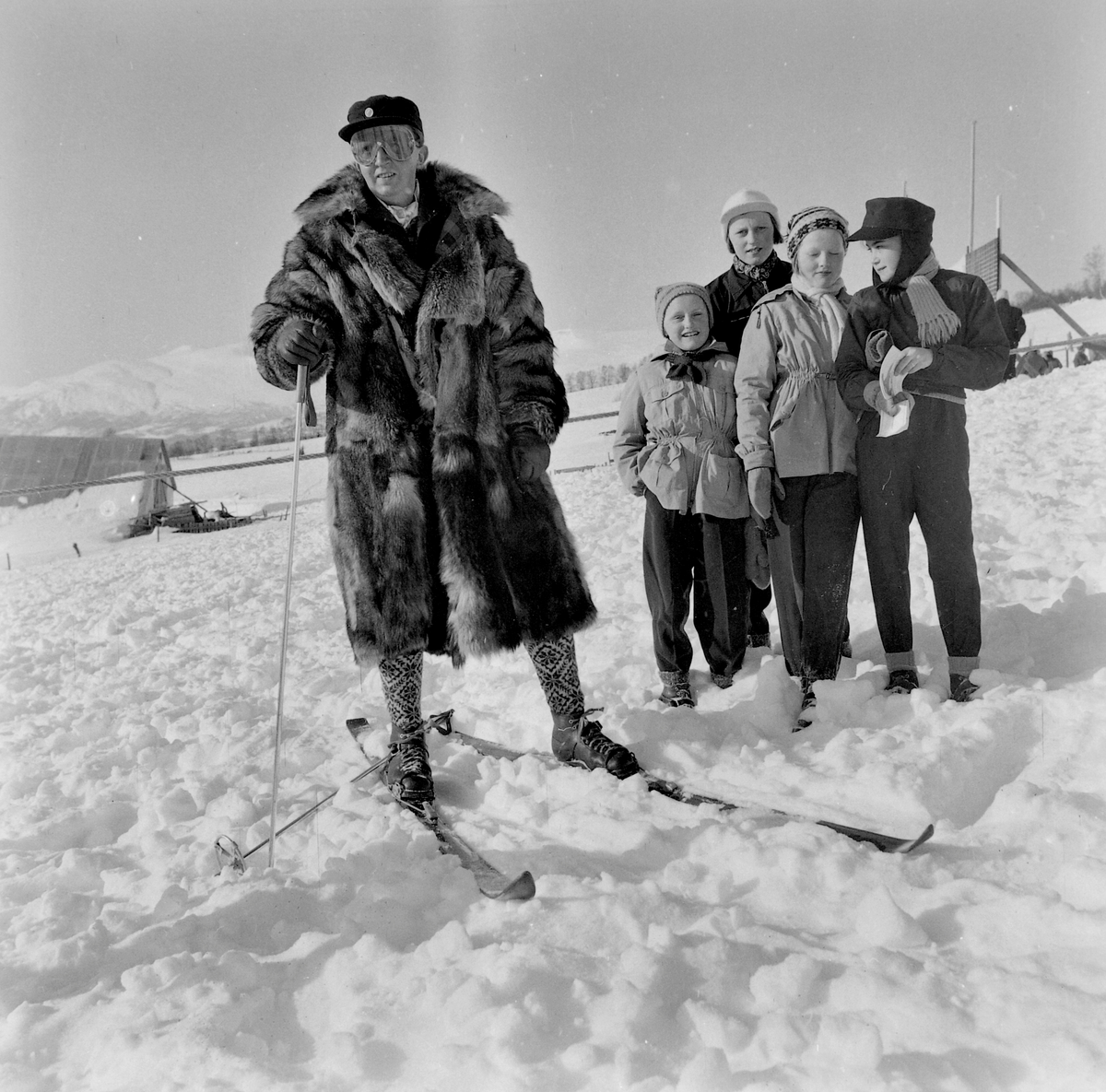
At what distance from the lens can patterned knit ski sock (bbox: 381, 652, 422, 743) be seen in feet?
8.04

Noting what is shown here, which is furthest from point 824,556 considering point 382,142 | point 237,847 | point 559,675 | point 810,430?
point 237,847

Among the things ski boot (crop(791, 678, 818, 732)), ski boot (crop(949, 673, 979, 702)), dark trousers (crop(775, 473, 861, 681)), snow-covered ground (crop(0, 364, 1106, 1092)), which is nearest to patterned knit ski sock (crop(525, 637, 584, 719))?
snow-covered ground (crop(0, 364, 1106, 1092))

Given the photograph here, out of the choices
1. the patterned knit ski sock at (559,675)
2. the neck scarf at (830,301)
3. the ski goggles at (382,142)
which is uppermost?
the ski goggles at (382,142)

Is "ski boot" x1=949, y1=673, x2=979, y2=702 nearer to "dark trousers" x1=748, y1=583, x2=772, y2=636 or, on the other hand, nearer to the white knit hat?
"dark trousers" x1=748, y1=583, x2=772, y2=636

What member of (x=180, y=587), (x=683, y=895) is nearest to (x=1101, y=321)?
(x=180, y=587)

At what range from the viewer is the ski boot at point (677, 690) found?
2.90 m

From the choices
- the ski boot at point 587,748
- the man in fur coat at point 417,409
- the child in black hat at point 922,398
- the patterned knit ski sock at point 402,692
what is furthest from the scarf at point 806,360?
the patterned knit ski sock at point 402,692

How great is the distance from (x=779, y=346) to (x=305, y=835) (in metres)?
2.13

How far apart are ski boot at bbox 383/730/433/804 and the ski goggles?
5.44 feet

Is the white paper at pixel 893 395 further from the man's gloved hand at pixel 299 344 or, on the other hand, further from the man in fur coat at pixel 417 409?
the man's gloved hand at pixel 299 344

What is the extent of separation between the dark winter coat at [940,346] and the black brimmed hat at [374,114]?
1.51m

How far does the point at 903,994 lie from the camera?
1.31 m

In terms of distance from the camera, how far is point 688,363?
9.88 ft

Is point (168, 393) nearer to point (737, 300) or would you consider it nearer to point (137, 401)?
point (137, 401)
